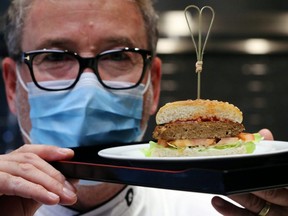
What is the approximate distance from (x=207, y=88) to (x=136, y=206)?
48.8 inches

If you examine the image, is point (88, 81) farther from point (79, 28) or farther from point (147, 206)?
point (147, 206)

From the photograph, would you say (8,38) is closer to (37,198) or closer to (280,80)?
(37,198)

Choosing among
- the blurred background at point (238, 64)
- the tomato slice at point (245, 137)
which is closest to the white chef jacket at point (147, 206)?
the tomato slice at point (245, 137)

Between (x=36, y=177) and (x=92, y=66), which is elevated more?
(x=92, y=66)

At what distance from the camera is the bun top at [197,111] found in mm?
813

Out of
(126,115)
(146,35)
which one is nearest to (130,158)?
(126,115)

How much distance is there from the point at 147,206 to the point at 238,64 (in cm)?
150

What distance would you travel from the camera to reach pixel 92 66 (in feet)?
3.89

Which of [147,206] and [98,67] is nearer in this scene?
[98,67]

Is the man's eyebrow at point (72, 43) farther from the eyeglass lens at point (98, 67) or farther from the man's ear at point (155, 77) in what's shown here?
the man's ear at point (155, 77)

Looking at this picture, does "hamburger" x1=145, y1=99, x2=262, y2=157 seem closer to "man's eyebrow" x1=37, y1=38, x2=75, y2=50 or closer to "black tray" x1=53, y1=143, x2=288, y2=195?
"black tray" x1=53, y1=143, x2=288, y2=195

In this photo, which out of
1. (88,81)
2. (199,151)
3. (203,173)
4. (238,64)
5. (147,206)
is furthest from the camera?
(238,64)

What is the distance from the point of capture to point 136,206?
1.39 metres

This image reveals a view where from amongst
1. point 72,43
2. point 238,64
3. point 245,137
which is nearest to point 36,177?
point 245,137
